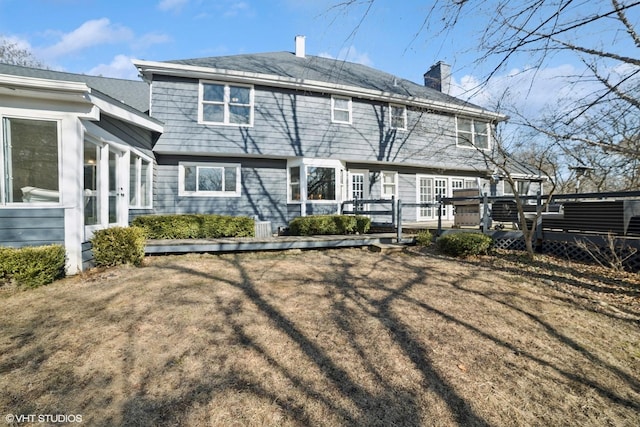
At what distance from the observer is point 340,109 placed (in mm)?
11141

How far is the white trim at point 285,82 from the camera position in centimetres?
894

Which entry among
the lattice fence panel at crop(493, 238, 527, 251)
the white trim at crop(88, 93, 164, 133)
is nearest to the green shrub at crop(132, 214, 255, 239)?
the white trim at crop(88, 93, 164, 133)

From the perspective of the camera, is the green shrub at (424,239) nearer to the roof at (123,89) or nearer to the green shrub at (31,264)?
the green shrub at (31,264)

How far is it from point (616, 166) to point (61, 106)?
27.5 feet

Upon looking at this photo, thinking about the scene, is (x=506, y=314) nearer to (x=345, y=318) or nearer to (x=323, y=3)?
(x=345, y=318)

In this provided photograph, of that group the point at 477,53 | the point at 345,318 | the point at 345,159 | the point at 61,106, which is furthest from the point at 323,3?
the point at 345,159

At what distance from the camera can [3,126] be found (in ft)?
15.0

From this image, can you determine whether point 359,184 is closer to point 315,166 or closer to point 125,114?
point 315,166

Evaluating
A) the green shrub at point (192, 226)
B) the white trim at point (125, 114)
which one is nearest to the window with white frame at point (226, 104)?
the white trim at point (125, 114)

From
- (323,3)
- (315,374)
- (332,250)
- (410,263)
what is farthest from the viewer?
(332,250)

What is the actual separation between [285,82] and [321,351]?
9.18m

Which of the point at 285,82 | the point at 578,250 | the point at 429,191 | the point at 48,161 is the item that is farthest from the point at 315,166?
the point at 578,250

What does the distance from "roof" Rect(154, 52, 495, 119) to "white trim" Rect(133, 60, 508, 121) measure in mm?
152

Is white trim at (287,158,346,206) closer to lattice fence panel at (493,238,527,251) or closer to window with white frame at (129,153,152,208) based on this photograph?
window with white frame at (129,153,152,208)
